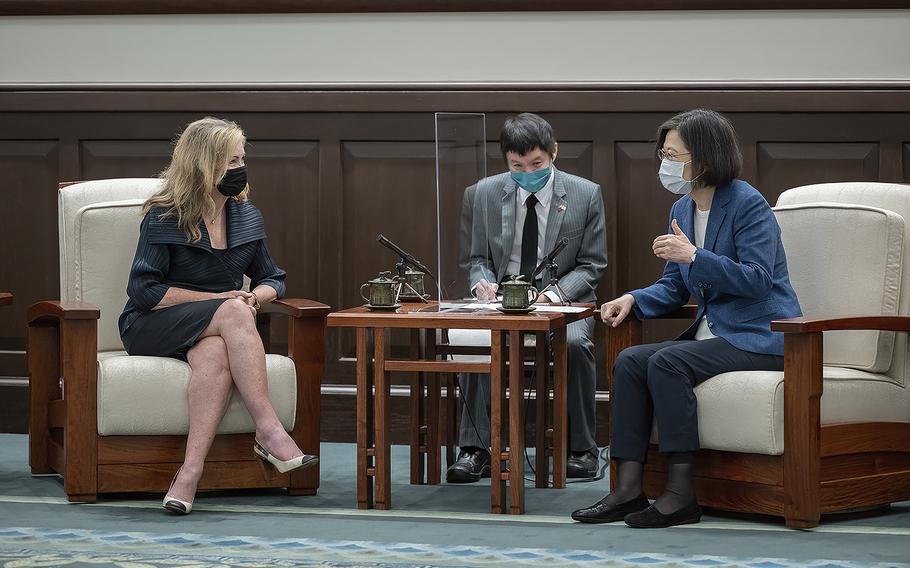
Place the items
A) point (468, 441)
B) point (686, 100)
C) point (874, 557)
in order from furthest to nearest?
point (686, 100)
point (468, 441)
point (874, 557)

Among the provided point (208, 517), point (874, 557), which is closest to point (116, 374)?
point (208, 517)

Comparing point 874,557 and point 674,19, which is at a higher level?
point 674,19

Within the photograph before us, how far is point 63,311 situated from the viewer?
3609 mm

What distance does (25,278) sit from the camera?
5.04m

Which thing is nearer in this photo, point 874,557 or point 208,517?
point 874,557

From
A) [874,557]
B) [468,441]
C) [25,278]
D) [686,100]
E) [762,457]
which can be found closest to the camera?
[874,557]

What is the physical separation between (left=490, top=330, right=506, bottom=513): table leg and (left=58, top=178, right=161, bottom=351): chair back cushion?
1.34 m

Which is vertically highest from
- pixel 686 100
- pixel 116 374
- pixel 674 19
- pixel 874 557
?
pixel 674 19

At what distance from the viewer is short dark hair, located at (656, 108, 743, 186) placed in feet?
11.4

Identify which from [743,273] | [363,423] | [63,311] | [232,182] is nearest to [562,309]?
[743,273]

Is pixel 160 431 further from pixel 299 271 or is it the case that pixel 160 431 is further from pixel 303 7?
pixel 303 7

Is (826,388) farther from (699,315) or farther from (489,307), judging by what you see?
(489,307)

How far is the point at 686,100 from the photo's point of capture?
4645mm

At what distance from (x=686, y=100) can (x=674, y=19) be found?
31 centimetres
